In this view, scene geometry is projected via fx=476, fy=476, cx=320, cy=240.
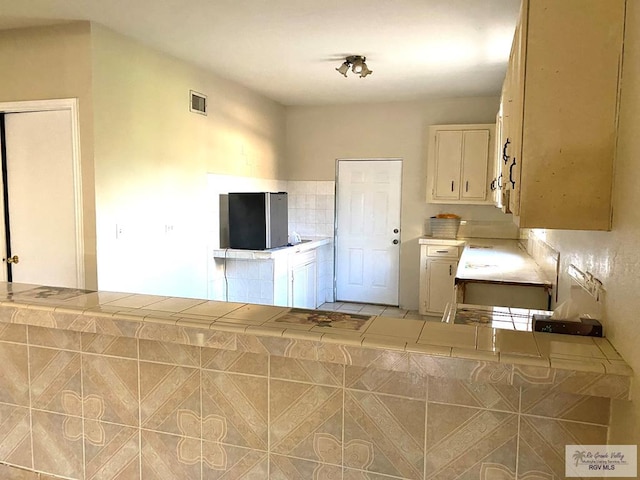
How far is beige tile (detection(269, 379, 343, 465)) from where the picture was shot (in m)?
1.12

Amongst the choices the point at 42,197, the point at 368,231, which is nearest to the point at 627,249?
the point at 42,197

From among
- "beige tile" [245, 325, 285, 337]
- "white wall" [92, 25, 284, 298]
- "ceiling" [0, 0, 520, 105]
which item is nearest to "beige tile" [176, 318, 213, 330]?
"beige tile" [245, 325, 285, 337]

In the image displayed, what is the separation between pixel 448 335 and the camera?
3.62 ft

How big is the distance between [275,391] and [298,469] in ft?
0.64

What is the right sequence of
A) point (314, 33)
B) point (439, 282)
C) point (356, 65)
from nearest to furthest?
point (314, 33)
point (356, 65)
point (439, 282)

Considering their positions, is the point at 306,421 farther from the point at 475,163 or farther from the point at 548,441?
the point at 475,163

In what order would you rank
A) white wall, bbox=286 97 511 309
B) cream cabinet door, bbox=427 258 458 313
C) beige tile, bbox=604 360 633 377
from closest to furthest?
beige tile, bbox=604 360 633 377 → cream cabinet door, bbox=427 258 458 313 → white wall, bbox=286 97 511 309

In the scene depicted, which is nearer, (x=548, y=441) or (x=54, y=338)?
(x=548, y=441)

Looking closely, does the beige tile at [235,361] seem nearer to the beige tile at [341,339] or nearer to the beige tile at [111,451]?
the beige tile at [341,339]

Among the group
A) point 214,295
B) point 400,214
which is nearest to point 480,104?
point 400,214

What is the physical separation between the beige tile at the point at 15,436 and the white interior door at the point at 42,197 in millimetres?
1985

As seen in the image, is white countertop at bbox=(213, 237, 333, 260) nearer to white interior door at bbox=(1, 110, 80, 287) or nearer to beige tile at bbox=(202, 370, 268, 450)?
white interior door at bbox=(1, 110, 80, 287)

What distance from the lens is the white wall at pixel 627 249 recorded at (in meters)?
0.92

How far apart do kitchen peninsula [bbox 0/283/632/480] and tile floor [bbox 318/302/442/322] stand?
175 inches
